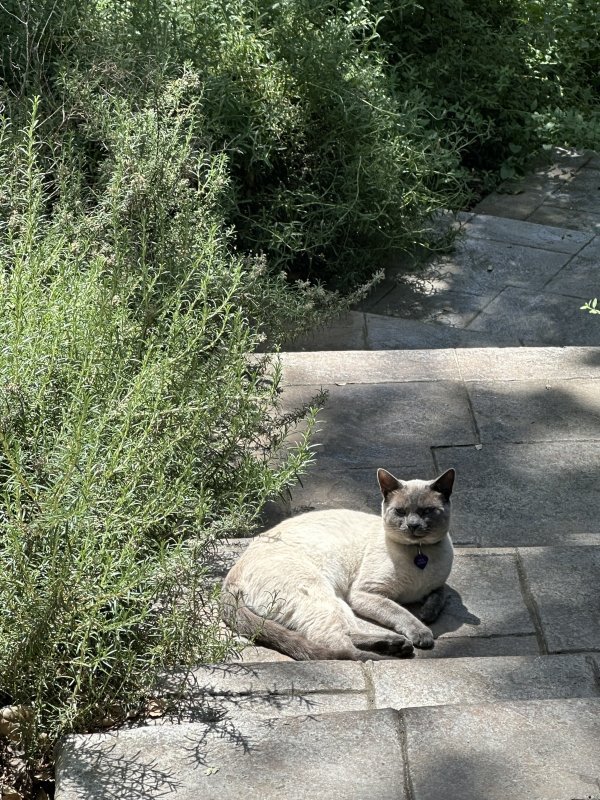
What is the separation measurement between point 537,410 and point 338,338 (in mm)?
1816

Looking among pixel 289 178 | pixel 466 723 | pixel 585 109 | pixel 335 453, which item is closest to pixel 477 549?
pixel 335 453

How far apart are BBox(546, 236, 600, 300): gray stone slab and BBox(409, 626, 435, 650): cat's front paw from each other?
434 centimetres

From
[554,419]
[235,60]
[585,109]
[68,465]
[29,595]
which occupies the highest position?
[68,465]

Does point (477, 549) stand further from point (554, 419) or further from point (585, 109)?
point (585, 109)

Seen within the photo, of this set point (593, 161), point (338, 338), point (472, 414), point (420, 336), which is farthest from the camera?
point (593, 161)

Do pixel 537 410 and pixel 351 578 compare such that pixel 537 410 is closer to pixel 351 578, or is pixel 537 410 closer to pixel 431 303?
pixel 351 578

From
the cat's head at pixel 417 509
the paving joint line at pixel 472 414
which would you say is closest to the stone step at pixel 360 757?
the cat's head at pixel 417 509

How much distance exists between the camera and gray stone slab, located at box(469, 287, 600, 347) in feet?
22.8

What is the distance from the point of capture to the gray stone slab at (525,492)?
4203mm

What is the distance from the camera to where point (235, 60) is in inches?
276

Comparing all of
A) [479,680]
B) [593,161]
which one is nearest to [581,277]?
[593,161]

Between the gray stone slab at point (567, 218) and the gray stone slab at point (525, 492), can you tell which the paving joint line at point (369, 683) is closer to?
the gray stone slab at point (525, 492)

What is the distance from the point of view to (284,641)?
3.35 m

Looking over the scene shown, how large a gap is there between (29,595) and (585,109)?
369 inches
